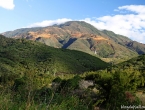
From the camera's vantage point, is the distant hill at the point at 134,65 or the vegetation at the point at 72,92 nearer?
the vegetation at the point at 72,92

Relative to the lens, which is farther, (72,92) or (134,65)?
(134,65)

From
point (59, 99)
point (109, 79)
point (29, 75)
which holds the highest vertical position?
point (29, 75)

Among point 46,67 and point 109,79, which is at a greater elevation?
point 109,79

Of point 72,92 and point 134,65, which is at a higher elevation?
point 72,92

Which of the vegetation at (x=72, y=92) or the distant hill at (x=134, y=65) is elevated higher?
the vegetation at (x=72, y=92)

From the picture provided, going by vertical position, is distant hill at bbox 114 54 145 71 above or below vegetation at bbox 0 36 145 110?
below

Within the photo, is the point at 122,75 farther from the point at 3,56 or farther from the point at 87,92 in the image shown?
the point at 3,56

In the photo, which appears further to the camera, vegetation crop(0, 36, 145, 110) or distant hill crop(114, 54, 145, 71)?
distant hill crop(114, 54, 145, 71)

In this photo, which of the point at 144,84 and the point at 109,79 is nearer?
the point at 109,79

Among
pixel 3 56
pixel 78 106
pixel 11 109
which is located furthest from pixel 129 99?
pixel 3 56

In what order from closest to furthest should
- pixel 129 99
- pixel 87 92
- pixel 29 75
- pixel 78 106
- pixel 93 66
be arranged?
1. pixel 29 75
2. pixel 78 106
3. pixel 87 92
4. pixel 129 99
5. pixel 93 66

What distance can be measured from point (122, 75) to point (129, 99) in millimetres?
13391

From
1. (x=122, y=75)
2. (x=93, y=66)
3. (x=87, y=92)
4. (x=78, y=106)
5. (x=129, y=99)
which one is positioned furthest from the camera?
(x=93, y=66)

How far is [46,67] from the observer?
180500mm
